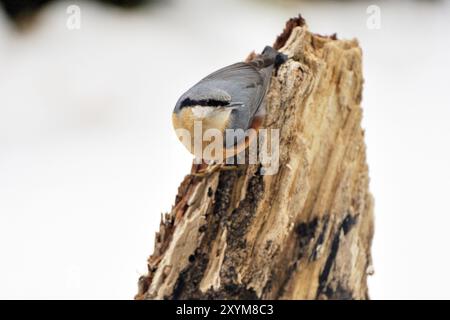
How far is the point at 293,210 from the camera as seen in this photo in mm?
1935

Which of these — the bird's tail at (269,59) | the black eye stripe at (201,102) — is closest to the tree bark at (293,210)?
the bird's tail at (269,59)

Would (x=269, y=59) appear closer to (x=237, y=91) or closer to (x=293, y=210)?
(x=237, y=91)

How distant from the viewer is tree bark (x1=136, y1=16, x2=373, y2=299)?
1765 millimetres

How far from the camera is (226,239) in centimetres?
179

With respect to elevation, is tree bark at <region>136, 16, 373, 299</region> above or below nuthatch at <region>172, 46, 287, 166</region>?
below

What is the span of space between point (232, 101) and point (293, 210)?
381 millimetres

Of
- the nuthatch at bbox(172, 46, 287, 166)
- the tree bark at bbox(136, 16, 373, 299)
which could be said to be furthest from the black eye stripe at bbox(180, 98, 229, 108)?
the tree bark at bbox(136, 16, 373, 299)

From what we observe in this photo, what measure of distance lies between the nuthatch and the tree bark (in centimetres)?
6

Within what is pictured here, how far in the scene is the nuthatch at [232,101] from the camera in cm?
169

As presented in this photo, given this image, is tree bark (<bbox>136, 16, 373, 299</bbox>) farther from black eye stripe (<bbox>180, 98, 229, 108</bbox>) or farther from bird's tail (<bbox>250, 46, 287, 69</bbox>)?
black eye stripe (<bbox>180, 98, 229, 108</bbox>)

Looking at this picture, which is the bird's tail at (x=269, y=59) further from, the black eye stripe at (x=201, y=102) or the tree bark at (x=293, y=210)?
the black eye stripe at (x=201, y=102)
